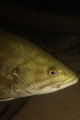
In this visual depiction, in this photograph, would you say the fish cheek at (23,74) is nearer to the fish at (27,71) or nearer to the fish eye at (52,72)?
the fish at (27,71)

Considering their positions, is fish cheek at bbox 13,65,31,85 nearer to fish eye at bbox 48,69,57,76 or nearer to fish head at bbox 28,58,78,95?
fish head at bbox 28,58,78,95

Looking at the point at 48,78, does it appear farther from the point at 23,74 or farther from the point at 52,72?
the point at 23,74

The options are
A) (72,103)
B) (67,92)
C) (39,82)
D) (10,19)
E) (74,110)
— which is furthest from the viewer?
(10,19)

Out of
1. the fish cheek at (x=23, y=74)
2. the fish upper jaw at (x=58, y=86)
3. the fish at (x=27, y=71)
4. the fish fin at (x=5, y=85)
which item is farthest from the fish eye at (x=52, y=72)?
the fish fin at (x=5, y=85)

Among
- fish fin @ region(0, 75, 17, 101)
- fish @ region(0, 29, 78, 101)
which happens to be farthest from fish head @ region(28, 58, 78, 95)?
fish fin @ region(0, 75, 17, 101)

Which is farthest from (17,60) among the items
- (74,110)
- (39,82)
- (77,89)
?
(77,89)

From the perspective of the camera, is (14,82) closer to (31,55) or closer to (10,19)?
(31,55)

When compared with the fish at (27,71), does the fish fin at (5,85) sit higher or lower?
lower
